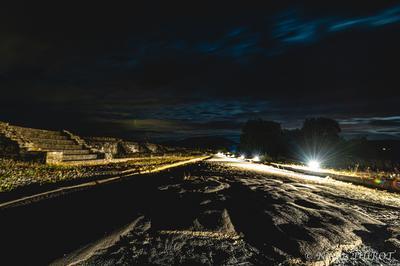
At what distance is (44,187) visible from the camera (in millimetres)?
5855

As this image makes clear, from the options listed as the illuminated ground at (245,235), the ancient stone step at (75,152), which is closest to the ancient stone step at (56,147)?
the ancient stone step at (75,152)

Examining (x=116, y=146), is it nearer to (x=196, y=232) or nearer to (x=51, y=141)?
(x=51, y=141)

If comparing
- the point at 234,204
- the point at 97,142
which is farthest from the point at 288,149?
the point at 234,204

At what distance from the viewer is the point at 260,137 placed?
191 ft

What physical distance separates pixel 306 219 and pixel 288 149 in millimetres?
47391

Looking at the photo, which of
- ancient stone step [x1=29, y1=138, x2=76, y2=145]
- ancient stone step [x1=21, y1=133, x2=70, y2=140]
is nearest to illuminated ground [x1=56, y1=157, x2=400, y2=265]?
ancient stone step [x1=29, y1=138, x2=76, y2=145]

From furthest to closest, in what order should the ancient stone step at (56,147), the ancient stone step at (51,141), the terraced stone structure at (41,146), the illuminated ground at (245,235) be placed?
the ancient stone step at (51,141), the ancient stone step at (56,147), the terraced stone structure at (41,146), the illuminated ground at (245,235)

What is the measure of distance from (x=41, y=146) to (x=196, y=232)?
14543 millimetres

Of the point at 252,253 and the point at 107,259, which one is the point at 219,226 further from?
the point at 107,259

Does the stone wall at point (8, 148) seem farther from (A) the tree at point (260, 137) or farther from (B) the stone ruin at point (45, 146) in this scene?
(A) the tree at point (260, 137)

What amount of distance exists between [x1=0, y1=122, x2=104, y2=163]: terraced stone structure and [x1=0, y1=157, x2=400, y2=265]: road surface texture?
7.70 metres

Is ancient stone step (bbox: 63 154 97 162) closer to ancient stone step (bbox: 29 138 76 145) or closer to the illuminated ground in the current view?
ancient stone step (bbox: 29 138 76 145)

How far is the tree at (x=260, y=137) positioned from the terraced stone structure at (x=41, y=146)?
42.3 metres

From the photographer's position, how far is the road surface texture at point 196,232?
2.59 metres
